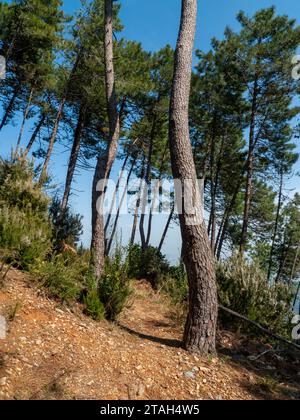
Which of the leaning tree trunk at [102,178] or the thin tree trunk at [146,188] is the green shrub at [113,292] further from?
the thin tree trunk at [146,188]

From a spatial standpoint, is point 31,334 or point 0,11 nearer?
point 31,334

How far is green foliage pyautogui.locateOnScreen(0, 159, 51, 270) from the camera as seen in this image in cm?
441

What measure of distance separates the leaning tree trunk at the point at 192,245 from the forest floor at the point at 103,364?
1.09ft

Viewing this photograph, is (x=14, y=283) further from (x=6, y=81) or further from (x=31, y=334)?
(x=6, y=81)

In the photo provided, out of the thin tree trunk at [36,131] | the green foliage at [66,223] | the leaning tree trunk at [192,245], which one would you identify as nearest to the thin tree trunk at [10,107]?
the thin tree trunk at [36,131]

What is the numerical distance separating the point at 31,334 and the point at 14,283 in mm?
915

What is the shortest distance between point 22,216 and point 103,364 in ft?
9.63

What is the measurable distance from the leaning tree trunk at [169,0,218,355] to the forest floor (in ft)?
1.09

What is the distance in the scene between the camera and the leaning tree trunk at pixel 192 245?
4.06 metres

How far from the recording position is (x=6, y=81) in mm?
13836

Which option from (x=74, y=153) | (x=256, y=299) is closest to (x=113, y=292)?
(x=256, y=299)
